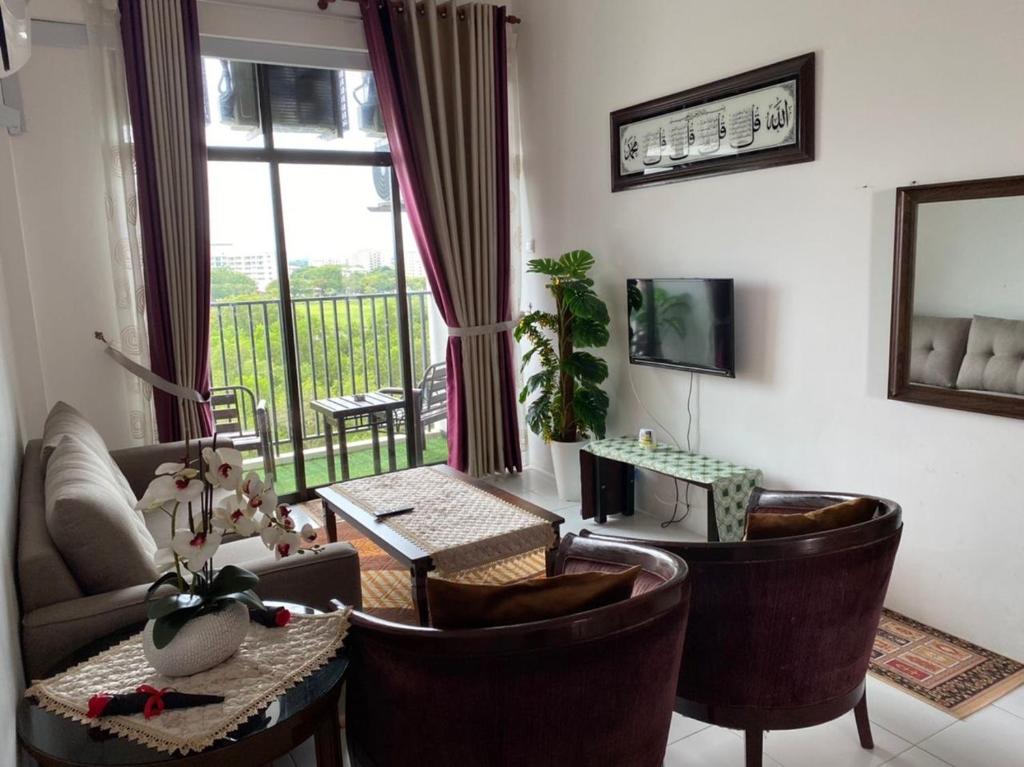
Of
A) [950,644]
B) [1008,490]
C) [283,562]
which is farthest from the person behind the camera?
[950,644]

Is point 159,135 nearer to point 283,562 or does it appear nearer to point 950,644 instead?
point 283,562

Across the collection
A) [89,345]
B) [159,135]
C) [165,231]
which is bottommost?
[89,345]

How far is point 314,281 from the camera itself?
4703 millimetres

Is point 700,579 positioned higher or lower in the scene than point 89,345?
lower

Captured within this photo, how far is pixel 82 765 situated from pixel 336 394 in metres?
3.69

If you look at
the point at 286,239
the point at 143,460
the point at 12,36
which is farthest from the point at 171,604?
the point at 286,239

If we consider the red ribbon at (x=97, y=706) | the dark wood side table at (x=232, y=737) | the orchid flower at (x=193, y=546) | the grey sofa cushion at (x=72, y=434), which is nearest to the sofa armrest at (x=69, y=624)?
the dark wood side table at (x=232, y=737)

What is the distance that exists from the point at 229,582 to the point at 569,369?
2.86 metres

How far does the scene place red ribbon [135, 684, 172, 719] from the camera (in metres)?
1.46

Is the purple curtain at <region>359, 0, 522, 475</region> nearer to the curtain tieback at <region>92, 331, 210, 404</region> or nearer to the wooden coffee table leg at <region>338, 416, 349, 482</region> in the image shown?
the wooden coffee table leg at <region>338, 416, 349, 482</region>

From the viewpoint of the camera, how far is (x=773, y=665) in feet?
6.10

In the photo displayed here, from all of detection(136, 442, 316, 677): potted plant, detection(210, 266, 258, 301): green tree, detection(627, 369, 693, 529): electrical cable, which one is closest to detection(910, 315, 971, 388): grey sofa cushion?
detection(627, 369, 693, 529): electrical cable

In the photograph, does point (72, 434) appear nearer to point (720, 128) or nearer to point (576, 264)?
point (576, 264)

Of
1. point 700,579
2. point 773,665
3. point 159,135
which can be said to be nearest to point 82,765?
point 700,579
